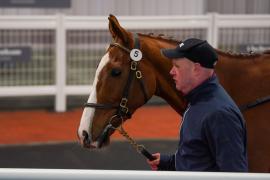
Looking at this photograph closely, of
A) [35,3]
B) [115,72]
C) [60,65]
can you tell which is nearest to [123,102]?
[115,72]

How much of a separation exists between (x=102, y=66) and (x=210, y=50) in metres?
1.40

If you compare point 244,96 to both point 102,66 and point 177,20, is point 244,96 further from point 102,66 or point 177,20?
point 177,20

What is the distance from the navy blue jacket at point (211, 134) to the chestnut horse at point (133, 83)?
1.29 m

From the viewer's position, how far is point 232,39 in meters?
11.2

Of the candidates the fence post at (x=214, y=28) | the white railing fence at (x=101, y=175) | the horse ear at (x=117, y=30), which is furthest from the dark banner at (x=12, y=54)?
the white railing fence at (x=101, y=175)

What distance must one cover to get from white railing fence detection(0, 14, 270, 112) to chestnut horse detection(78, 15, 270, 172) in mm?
6717

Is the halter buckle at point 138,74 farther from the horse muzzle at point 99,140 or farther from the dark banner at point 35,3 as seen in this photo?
the dark banner at point 35,3

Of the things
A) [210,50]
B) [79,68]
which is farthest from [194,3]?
[210,50]

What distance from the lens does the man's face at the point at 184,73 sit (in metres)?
2.57

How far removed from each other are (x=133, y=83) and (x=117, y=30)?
0.40m

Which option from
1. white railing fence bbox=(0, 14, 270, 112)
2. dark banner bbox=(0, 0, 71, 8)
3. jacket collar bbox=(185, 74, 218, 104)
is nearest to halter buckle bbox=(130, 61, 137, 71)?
jacket collar bbox=(185, 74, 218, 104)

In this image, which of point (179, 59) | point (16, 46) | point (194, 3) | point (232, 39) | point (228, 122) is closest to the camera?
point (228, 122)

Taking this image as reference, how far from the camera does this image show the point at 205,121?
2471mm

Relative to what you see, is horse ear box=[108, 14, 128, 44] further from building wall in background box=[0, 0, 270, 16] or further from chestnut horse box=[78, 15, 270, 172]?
building wall in background box=[0, 0, 270, 16]
